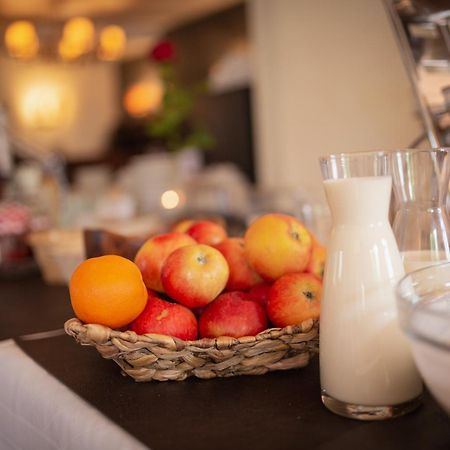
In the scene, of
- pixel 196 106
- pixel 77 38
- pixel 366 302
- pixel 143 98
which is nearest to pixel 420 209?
pixel 366 302

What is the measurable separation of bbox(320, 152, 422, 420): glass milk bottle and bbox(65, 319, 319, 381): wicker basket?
10 centimetres

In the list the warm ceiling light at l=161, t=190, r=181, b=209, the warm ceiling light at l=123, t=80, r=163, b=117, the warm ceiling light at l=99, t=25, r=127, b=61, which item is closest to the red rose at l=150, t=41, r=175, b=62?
the warm ceiling light at l=161, t=190, r=181, b=209

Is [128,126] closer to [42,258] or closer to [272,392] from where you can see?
[42,258]

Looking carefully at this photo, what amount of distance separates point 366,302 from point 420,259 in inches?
5.5

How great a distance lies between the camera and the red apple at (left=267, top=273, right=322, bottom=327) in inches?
25.9

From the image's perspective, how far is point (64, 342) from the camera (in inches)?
33.2

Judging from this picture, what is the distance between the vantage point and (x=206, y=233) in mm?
817

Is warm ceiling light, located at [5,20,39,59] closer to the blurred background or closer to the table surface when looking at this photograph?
the blurred background

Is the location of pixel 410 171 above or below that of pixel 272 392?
above

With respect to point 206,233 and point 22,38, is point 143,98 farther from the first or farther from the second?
point 206,233

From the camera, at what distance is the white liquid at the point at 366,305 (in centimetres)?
52

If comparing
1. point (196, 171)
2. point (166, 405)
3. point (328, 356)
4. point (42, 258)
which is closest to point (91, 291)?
point (166, 405)

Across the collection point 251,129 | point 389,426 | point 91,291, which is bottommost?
point 389,426

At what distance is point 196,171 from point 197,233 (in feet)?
15.0
